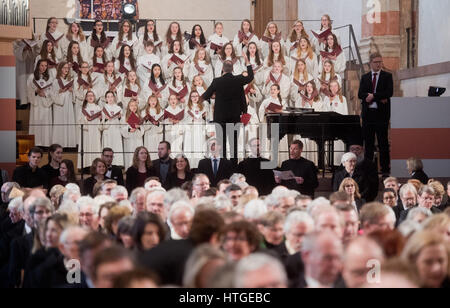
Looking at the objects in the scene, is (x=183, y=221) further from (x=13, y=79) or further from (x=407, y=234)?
(x=13, y=79)

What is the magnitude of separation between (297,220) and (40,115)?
9147 millimetres

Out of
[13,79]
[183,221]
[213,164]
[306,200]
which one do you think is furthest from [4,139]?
[183,221]

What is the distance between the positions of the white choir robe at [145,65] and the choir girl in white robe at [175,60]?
0.55 ft

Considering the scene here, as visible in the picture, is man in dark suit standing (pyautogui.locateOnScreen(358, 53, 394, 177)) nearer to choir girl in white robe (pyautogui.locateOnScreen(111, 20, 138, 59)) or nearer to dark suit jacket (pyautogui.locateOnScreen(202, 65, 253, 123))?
dark suit jacket (pyautogui.locateOnScreen(202, 65, 253, 123))

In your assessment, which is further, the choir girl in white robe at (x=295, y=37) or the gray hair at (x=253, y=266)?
the choir girl in white robe at (x=295, y=37)

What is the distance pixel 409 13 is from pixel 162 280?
40.1ft

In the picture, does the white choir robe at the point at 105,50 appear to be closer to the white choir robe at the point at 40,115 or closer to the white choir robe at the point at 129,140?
the white choir robe at the point at 40,115

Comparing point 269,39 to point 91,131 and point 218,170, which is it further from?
point 218,170

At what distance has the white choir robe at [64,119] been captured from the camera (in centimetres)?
1466

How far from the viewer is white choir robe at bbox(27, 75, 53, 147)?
14.6 m

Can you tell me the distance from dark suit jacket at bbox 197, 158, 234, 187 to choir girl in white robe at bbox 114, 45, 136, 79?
12.3ft

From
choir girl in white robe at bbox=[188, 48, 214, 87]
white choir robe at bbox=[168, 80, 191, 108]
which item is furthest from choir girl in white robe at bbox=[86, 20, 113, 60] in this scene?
choir girl in white robe at bbox=[188, 48, 214, 87]

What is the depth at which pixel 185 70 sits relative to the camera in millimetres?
15000

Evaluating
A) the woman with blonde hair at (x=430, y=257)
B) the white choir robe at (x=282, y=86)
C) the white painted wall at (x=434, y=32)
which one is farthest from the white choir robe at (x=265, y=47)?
the woman with blonde hair at (x=430, y=257)
